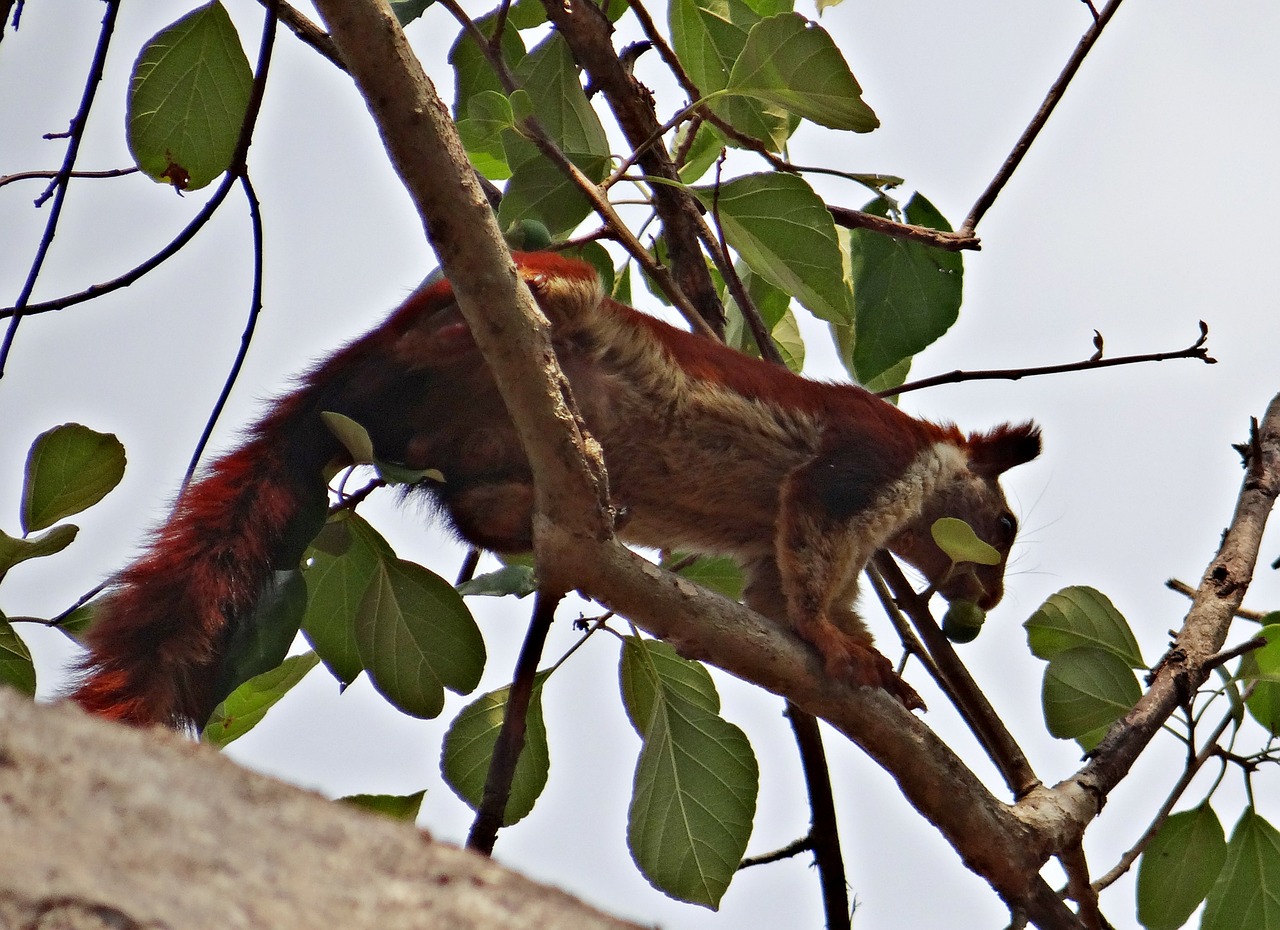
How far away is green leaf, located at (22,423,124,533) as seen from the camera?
8.55 feet

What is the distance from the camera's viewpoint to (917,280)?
3.54 metres

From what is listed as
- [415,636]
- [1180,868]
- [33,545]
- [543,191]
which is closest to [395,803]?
[415,636]

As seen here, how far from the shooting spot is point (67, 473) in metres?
2.63

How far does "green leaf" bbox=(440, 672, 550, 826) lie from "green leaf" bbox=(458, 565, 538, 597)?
1.16ft

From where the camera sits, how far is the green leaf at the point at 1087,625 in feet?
11.6

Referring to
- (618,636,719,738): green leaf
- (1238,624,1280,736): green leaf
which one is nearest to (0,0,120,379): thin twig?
(618,636,719,738): green leaf

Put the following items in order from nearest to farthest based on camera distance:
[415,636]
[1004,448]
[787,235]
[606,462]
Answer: [415,636] → [787,235] → [606,462] → [1004,448]

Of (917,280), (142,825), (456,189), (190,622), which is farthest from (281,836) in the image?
(917,280)

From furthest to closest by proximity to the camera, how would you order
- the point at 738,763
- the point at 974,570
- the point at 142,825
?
the point at 974,570 < the point at 738,763 < the point at 142,825

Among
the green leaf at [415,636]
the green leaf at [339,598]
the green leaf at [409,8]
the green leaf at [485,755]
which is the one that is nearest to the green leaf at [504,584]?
the green leaf at [415,636]

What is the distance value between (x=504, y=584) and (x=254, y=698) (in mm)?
749

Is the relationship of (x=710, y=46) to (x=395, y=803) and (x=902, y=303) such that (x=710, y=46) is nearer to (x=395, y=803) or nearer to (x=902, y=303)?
(x=902, y=303)

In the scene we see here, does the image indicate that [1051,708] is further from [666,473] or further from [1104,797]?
[666,473]

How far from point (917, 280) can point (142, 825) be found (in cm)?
291
